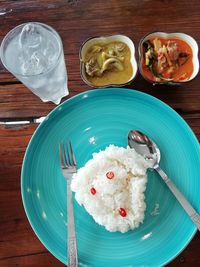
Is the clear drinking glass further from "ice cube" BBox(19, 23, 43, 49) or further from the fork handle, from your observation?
the fork handle

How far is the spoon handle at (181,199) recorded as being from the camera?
1.11m

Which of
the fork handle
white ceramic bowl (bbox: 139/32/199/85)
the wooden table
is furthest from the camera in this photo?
white ceramic bowl (bbox: 139/32/199/85)

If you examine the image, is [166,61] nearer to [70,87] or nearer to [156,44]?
[156,44]

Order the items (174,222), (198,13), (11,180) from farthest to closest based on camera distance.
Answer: (198,13), (11,180), (174,222)

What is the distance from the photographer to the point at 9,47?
1269 mm

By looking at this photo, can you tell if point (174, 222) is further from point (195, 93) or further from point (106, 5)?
point (106, 5)

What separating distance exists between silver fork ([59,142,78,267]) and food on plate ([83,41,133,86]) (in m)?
0.25

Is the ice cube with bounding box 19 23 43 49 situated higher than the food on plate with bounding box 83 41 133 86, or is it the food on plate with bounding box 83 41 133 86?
the ice cube with bounding box 19 23 43 49

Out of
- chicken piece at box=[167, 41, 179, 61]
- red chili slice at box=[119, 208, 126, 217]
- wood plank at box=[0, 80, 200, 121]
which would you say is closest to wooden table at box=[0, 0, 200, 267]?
wood plank at box=[0, 80, 200, 121]

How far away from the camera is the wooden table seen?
117cm

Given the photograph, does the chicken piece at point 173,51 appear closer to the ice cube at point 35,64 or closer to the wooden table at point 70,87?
the wooden table at point 70,87

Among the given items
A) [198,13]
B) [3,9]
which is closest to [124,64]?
[198,13]

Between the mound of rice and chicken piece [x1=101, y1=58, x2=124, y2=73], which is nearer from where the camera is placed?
the mound of rice

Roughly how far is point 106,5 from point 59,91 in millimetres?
386
